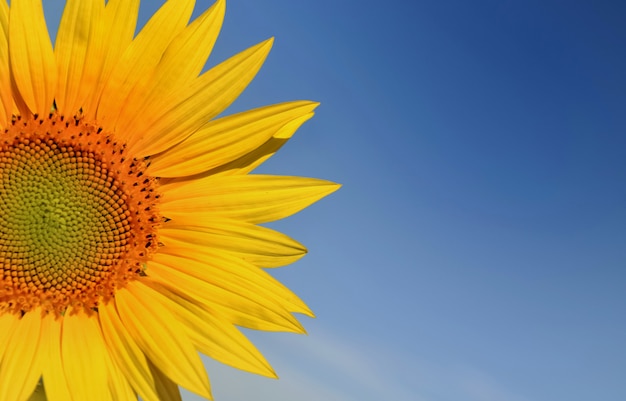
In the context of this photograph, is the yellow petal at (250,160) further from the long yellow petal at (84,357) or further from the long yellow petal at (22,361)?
the long yellow petal at (22,361)

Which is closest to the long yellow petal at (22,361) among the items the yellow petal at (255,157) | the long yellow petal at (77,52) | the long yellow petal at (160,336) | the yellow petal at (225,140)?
the long yellow petal at (160,336)

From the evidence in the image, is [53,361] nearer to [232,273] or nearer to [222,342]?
[222,342]

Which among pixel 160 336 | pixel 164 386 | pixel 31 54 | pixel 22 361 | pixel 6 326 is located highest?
pixel 31 54

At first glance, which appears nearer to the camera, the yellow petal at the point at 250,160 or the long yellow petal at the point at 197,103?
the long yellow petal at the point at 197,103

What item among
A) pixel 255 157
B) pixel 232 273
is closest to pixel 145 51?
pixel 255 157

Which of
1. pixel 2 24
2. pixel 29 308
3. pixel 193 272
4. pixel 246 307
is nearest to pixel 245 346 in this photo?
pixel 246 307

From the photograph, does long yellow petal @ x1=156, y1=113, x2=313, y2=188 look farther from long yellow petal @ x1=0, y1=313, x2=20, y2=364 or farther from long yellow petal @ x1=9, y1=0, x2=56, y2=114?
long yellow petal @ x1=0, y1=313, x2=20, y2=364

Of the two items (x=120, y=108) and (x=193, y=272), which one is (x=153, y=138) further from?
(x=193, y=272)
